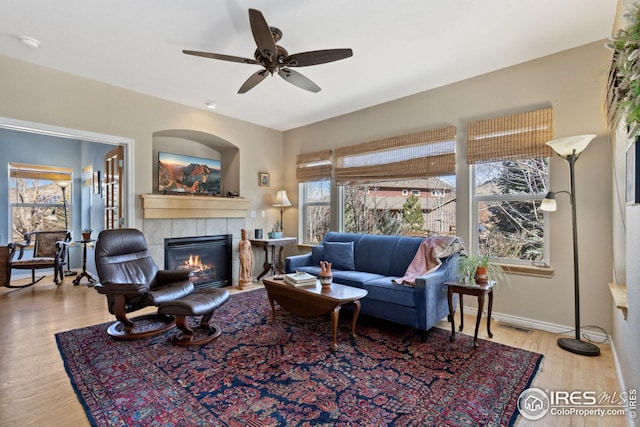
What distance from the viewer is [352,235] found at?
13.9 feet

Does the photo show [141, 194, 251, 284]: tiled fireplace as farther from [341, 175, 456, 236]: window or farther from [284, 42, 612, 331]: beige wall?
[284, 42, 612, 331]: beige wall

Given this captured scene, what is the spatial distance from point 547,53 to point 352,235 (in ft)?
9.55

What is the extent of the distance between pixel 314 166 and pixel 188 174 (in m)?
2.08

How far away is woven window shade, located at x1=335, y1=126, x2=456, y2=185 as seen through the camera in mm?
3684

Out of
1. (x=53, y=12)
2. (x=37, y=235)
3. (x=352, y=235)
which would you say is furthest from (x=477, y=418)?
(x=37, y=235)

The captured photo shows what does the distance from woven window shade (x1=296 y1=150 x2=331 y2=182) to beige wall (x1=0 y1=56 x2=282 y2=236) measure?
60 cm

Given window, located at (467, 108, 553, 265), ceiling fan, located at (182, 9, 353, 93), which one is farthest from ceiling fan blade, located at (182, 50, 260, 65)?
window, located at (467, 108, 553, 265)

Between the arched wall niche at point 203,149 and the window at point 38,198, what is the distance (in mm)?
3006

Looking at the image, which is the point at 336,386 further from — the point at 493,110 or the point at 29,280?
the point at 29,280

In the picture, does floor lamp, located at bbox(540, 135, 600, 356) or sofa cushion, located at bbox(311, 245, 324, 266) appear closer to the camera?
floor lamp, located at bbox(540, 135, 600, 356)

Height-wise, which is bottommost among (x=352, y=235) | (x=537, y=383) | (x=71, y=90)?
(x=537, y=383)

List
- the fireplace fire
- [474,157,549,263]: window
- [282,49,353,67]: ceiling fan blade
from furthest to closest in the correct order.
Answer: the fireplace fire → [474,157,549,263]: window → [282,49,353,67]: ceiling fan blade

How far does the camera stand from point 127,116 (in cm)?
389

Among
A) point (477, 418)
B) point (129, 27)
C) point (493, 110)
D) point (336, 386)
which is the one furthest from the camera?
point (493, 110)
